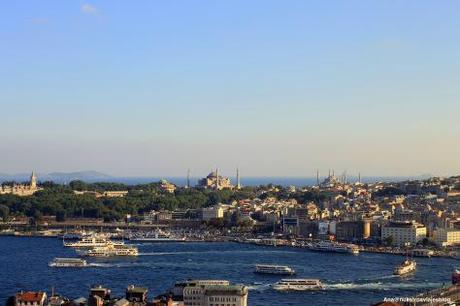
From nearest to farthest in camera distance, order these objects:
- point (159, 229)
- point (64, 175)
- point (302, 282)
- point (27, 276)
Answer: point (302, 282) → point (27, 276) → point (159, 229) → point (64, 175)

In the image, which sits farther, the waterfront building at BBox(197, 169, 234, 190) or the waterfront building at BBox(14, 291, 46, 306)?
the waterfront building at BBox(197, 169, 234, 190)

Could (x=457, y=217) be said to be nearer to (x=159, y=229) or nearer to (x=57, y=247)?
(x=159, y=229)

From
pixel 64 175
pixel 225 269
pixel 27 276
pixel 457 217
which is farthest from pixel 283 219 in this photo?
pixel 64 175

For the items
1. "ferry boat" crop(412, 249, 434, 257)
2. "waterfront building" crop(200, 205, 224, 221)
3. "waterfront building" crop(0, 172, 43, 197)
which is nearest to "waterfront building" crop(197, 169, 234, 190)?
"waterfront building" crop(0, 172, 43, 197)

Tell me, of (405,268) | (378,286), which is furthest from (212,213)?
(378,286)

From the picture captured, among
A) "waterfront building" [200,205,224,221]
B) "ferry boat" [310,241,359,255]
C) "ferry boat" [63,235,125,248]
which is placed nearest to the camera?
"ferry boat" [310,241,359,255]

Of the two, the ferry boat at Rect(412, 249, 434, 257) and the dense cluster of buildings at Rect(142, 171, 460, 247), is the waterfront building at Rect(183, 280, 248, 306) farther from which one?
the dense cluster of buildings at Rect(142, 171, 460, 247)
